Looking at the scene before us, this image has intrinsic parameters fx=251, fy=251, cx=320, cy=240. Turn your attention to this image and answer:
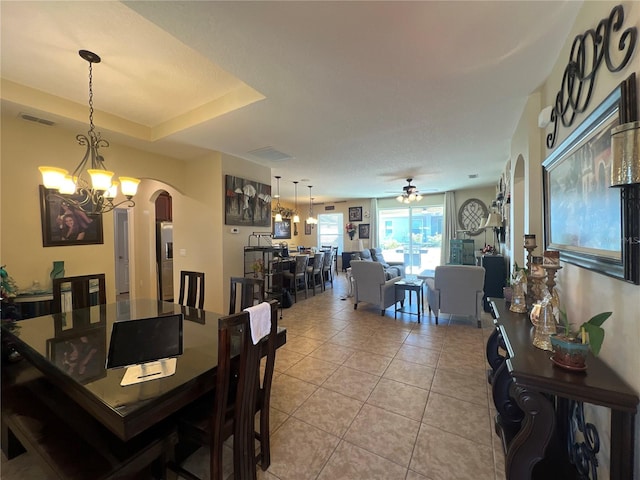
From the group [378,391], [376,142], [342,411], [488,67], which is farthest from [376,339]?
[488,67]

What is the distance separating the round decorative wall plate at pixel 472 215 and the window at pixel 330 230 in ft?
13.9

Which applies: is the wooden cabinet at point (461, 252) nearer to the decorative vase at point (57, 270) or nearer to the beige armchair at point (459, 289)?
the beige armchair at point (459, 289)

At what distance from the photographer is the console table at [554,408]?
96 cm

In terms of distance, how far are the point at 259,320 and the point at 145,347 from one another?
662mm

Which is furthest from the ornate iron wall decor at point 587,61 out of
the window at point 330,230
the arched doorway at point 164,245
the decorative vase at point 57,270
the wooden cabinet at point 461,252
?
the window at point 330,230

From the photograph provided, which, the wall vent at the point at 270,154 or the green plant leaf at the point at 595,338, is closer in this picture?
the green plant leaf at the point at 595,338

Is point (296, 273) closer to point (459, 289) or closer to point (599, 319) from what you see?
point (459, 289)

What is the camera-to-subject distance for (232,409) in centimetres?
143

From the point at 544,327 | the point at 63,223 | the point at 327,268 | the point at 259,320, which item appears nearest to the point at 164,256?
the point at 63,223

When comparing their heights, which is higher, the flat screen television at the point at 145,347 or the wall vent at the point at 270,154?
the wall vent at the point at 270,154

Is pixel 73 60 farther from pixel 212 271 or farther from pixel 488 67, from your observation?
pixel 488 67

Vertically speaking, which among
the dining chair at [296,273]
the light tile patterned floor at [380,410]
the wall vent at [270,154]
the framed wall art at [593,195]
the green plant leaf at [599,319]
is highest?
the wall vent at [270,154]

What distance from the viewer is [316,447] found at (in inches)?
69.4

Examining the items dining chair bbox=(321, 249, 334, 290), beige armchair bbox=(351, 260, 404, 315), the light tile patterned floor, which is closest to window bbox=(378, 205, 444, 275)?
dining chair bbox=(321, 249, 334, 290)
